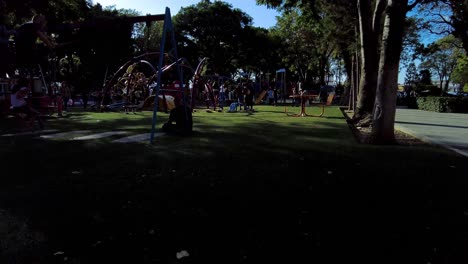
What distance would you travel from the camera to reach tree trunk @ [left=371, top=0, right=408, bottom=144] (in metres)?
8.38

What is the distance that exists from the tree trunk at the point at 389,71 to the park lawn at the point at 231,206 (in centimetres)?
146

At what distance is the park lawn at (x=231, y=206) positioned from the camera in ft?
10.1

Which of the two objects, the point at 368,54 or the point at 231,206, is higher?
the point at 368,54

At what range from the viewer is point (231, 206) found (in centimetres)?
411

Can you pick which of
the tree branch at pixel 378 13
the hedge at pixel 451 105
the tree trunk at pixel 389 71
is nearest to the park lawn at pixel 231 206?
the tree trunk at pixel 389 71

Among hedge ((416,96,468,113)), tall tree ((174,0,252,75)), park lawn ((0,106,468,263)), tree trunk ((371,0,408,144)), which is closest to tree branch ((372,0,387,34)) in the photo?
tree trunk ((371,0,408,144))

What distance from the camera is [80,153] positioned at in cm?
723

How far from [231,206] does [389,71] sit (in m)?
6.29

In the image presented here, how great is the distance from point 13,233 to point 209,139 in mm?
6103

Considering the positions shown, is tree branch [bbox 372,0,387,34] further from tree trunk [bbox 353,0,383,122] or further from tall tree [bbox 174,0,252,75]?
tall tree [bbox 174,0,252,75]

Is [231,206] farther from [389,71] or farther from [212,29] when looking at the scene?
[212,29]

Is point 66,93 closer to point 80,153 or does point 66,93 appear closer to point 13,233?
point 80,153

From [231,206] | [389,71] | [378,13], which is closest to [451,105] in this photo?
[378,13]

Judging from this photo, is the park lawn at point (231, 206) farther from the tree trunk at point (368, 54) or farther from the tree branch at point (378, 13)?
the tree trunk at point (368, 54)
